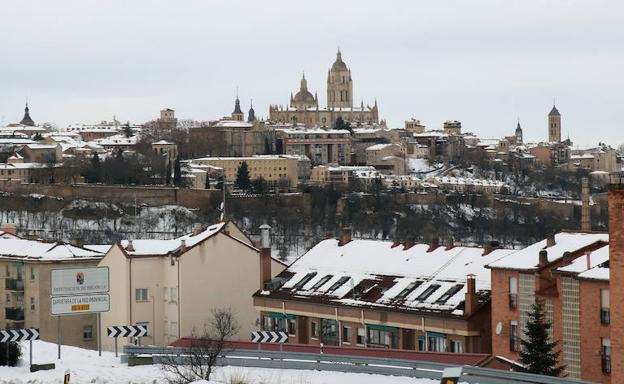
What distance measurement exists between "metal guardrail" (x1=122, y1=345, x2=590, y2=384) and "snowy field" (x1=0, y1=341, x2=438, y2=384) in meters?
0.09

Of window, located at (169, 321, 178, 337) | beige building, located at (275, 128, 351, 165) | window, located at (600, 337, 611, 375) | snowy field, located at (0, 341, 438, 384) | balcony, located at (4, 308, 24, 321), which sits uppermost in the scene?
beige building, located at (275, 128, 351, 165)

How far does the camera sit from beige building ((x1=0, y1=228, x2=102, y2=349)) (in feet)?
125

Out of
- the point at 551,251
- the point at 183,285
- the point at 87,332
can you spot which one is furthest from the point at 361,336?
the point at 87,332

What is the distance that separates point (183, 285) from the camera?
32.3 metres

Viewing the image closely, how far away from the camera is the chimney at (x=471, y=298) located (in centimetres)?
2545

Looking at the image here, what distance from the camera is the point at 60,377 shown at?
16141 millimetres

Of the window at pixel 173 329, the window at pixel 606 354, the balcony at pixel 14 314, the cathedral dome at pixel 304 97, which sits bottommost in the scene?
the balcony at pixel 14 314

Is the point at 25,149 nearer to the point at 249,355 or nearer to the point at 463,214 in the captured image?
the point at 463,214

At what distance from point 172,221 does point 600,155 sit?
263 feet

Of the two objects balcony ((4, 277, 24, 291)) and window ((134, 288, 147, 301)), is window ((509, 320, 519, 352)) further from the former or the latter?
balcony ((4, 277, 24, 291))

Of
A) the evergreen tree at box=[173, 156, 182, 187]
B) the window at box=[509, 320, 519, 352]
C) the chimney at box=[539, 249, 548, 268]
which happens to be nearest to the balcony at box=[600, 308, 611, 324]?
the chimney at box=[539, 249, 548, 268]

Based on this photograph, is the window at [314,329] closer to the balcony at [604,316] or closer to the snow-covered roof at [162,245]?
the snow-covered roof at [162,245]

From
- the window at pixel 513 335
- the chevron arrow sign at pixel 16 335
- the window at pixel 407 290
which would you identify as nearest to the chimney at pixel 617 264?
the window at pixel 513 335

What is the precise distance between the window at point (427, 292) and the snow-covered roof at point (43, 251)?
1278 cm
